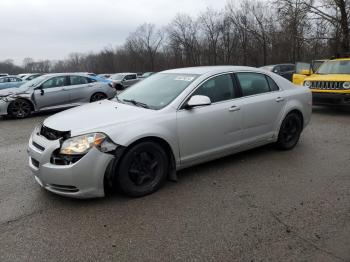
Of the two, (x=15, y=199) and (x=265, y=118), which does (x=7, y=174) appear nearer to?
(x=15, y=199)

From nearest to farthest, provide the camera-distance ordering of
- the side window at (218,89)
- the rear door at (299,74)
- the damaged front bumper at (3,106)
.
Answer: the side window at (218,89)
the damaged front bumper at (3,106)
the rear door at (299,74)

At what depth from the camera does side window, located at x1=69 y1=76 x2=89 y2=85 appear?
38.6 ft

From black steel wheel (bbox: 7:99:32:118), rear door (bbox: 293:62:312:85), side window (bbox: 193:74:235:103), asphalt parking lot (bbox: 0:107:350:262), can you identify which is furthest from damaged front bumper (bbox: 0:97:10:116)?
rear door (bbox: 293:62:312:85)

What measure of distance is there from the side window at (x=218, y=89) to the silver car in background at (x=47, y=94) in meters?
8.06

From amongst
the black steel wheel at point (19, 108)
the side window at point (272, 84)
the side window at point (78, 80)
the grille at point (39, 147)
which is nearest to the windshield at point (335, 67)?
the side window at point (272, 84)

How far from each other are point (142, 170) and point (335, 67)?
8.71 m

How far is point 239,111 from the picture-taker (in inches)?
188

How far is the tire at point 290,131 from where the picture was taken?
220 inches

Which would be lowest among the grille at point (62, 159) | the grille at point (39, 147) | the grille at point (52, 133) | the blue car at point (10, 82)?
the grille at point (62, 159)

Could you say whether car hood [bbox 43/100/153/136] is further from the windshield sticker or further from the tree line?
the tree line

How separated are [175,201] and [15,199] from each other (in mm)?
2016

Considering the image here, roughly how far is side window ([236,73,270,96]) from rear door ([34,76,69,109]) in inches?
317

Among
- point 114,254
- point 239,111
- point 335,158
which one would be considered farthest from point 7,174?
point 335,158

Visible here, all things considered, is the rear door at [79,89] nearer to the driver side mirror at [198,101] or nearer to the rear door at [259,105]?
the rear door at [259,105]
